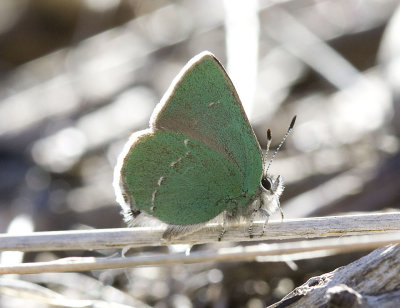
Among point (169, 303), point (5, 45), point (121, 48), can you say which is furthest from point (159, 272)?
point (5, 45)

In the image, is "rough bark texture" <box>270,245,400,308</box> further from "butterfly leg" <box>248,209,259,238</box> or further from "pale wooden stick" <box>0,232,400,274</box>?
"butterfly leg" <box>248,209,259,238</box>

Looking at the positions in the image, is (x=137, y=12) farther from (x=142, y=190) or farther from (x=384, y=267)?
(x=384, y=267)

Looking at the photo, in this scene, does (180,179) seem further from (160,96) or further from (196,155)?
(160,96)

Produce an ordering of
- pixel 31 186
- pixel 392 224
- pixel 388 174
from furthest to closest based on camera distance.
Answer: pixel 31 186, pixel 388 174, pixel 392 224

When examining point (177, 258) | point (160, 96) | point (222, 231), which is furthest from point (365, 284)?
point (160, 96)

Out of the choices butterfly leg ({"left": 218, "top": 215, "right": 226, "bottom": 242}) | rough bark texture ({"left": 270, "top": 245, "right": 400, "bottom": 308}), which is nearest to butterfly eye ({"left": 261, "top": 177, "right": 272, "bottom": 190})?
butterfly leg ({"left": 218, "top": 215, "right": 226, "bottom": 242})

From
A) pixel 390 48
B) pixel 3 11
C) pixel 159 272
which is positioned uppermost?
pixel 3 11

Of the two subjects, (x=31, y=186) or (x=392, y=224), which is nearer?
(x=392, y=224)

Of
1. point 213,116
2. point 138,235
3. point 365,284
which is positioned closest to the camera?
point 365,284
